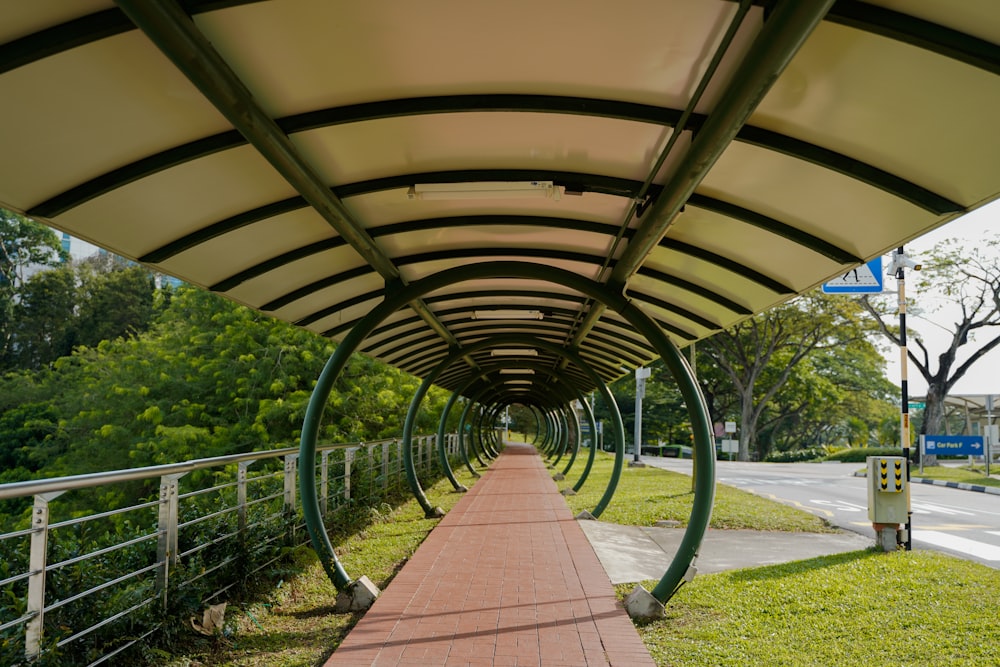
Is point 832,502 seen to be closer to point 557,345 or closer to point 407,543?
point 557,345

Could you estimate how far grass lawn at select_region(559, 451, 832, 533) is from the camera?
34.1ft

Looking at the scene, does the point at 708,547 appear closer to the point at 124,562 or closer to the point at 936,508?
the point at 124,562

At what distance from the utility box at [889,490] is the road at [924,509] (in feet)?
3.61

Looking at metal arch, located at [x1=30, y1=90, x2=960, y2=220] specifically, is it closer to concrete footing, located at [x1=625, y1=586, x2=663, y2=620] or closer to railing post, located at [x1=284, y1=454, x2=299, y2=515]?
concrete footing, located at [x1=625, y1=586, x2=663, y2=620]

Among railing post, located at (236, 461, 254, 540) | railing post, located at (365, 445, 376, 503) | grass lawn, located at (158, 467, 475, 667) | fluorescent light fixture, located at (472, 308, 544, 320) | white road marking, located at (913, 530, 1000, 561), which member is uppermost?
fluorescent light fixture, located at (472, 308, 544, 320)

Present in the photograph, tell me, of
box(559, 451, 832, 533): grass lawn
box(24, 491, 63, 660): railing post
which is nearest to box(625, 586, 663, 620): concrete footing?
box(24, 491, 63, 660): railing post

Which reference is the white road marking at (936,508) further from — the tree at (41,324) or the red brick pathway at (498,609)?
the tree at (41,324)

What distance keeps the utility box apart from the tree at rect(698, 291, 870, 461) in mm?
21782

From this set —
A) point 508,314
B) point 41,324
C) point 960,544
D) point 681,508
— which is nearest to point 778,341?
point 681,508

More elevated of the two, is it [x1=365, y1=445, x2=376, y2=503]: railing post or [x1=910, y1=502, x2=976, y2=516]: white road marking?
[x1=365, y1=445, x2=376, y2=503]: railing post

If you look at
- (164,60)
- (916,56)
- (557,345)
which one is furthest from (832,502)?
(164,60)

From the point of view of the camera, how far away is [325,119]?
337 centimetres

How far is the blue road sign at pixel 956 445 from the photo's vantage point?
2177 cm

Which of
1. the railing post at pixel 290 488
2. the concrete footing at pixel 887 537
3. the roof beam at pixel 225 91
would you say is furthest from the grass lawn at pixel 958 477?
the roof beam at pixel 225 91
